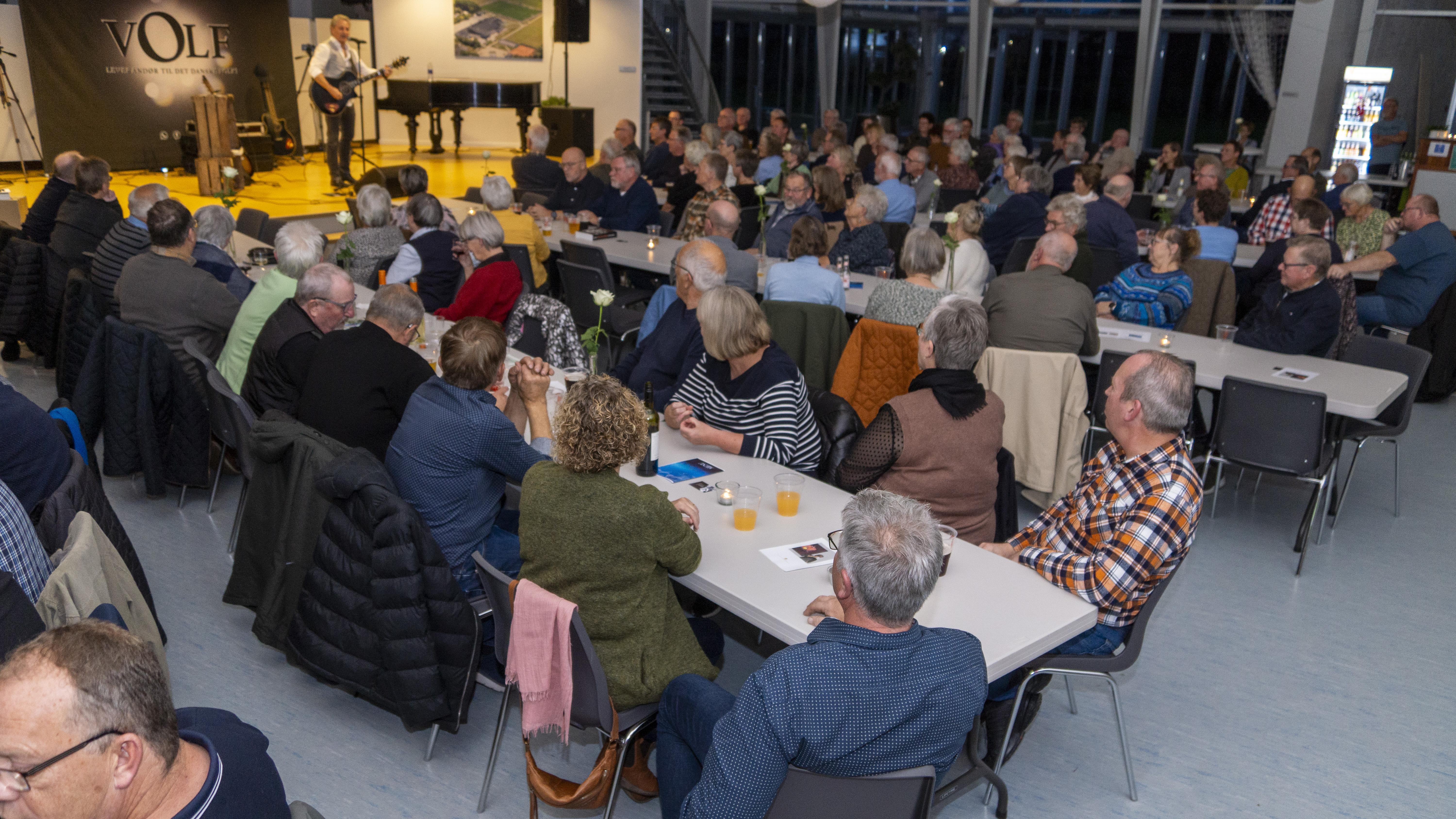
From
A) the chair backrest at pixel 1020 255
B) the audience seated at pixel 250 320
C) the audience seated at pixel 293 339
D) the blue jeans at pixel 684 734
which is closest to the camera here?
the blue jeans at pixel 684 734

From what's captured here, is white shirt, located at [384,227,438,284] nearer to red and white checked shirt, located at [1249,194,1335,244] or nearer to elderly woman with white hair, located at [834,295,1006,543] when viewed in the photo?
elderly woman with white hair, located at [834,295,1006,543]

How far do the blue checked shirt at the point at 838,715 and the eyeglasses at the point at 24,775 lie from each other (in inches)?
40.5

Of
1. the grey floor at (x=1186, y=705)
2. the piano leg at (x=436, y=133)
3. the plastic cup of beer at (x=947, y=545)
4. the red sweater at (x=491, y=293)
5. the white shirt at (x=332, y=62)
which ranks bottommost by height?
the grey floor at (x=1186, y=705)

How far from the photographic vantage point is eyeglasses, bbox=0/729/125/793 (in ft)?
4.51

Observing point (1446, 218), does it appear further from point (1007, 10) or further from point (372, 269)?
point (372, 269)

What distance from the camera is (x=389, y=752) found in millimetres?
3004

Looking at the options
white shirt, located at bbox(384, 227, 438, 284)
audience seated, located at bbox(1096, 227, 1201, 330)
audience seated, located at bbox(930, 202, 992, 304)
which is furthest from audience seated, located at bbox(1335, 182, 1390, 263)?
white shirt, located at bbox(384, 227, 438, 284)

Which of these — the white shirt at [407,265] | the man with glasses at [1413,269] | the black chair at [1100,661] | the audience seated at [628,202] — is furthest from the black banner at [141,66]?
the black chair at [1100,661]

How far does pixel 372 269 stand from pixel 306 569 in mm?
3184

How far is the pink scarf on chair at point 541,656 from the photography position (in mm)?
2252

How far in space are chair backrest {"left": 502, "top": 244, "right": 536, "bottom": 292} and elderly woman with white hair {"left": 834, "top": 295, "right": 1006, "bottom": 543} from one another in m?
3.31

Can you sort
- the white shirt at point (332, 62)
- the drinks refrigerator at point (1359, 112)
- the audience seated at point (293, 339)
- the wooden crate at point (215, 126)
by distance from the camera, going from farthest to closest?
the drinks refrigerator at point (1359, 112), the wooden crate at point (215, 126), the white shirt at point (332, 62), the audience seated at point (293, 339)

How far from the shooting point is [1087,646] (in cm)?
274

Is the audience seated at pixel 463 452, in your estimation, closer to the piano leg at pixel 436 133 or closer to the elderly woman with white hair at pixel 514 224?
the elderly woman with white hair at pixel 514 224
